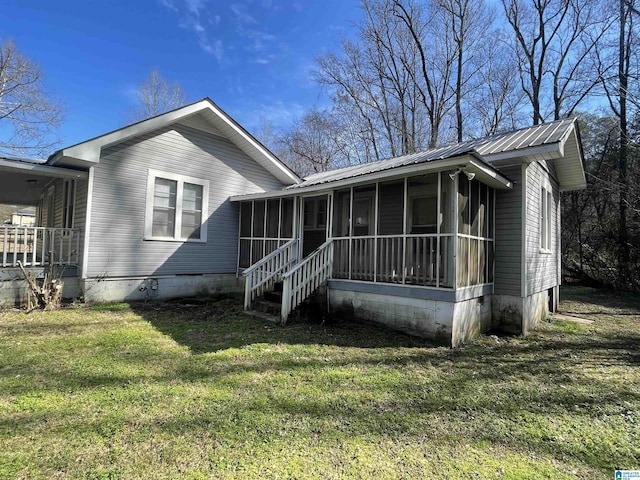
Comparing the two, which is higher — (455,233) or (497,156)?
(497,156)

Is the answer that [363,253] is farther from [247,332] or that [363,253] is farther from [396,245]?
[247,332]

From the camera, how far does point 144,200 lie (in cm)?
873

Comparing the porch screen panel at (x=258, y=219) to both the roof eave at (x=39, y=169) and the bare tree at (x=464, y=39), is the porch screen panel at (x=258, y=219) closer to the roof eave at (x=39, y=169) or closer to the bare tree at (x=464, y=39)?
the roof eave at (x=39, y=169)

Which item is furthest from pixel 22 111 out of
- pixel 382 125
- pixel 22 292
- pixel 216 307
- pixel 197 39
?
pixel 382 125

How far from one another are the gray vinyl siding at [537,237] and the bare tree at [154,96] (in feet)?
76.9

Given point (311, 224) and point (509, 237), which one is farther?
point (311, 224)

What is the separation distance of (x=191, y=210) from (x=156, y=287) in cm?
231

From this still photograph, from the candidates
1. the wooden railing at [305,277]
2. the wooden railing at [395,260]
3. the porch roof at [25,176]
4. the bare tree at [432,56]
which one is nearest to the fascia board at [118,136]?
the porch roof at [25,176]

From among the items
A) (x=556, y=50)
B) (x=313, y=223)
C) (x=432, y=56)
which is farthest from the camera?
(x=432, y=56)

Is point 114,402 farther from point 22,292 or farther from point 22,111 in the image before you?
point 22,111

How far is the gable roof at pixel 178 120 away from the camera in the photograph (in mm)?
7605

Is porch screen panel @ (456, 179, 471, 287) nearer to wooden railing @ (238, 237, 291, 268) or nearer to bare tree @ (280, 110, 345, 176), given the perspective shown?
wooden railing @ (238, 237, 291, 268)

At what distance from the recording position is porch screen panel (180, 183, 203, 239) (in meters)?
9.47

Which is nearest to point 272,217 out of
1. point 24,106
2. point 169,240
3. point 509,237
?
point 169,240
